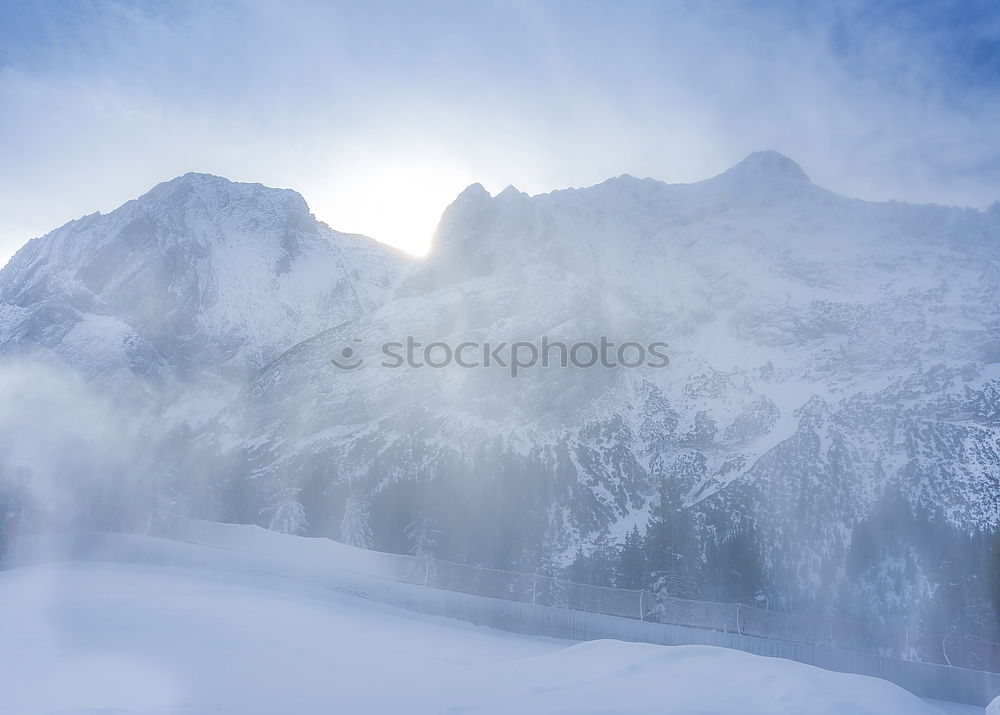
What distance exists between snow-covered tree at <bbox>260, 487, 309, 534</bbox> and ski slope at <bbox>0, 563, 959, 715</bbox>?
75.8 m

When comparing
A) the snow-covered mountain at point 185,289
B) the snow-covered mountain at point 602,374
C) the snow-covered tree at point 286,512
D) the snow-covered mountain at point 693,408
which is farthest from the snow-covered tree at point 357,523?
the snow-covered mountain at point 185,289

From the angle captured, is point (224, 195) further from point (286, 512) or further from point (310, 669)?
point (310, 669)

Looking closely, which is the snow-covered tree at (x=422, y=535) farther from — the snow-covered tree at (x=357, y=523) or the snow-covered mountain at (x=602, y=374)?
the snow-covered tree at (x=357, y=523)

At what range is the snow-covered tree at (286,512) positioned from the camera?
10181 centimetres

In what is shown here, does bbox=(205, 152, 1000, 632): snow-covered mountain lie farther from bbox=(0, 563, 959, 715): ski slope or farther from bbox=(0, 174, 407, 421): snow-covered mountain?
bbox=(0, 563, 959, 715): ski slope

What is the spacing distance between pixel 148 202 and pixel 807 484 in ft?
450

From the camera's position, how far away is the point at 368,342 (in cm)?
13575

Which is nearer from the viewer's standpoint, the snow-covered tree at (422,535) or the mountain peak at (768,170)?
the snow-covered tree at (422,535)

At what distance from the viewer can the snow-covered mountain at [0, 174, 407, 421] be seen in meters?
143

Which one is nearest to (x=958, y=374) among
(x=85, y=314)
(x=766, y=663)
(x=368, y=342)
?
(x=368, y=342)

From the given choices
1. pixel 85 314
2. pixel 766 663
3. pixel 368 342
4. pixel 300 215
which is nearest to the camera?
pixel 766 663

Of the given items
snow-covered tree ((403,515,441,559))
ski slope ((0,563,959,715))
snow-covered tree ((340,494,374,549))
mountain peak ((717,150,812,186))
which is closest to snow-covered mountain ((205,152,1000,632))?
snow-covered tree ((403,515,441,559))

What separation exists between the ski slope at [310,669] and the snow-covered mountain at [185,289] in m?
124

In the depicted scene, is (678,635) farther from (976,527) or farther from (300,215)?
(300,215)
